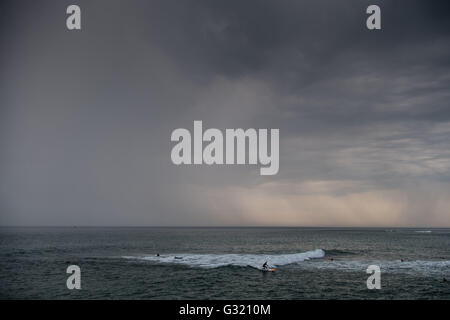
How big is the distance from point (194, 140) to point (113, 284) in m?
18.7

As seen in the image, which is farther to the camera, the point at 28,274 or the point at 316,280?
the point at 28,274

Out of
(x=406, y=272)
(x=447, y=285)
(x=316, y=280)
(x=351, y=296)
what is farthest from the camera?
(x=406, y=272)

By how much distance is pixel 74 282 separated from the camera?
1284 inches
